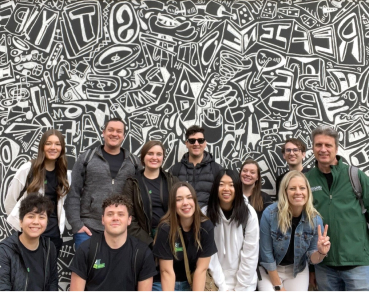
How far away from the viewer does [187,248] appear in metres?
4.25

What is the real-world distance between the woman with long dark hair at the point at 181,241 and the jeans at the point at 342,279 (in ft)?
4.15

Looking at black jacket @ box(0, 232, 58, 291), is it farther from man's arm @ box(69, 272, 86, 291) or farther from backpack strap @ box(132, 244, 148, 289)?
backpack strap @ box(132, 244, 148, 289)

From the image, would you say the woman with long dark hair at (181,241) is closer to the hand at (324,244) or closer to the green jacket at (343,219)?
the hand at (324,244)

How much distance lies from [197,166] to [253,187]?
69 centimetres

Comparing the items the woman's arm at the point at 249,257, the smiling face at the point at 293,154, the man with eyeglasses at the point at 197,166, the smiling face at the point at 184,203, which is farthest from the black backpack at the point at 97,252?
the smiling face at the point at 293,154

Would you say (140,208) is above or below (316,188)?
below

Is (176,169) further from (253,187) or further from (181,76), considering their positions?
(181,76)

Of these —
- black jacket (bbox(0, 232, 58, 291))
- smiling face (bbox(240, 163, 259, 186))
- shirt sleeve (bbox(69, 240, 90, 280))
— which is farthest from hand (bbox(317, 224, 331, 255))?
black jacket (bbox(0, 232, 58, 291))

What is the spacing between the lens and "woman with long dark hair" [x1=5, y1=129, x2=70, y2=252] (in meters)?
4.59

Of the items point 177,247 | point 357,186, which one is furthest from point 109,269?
point 357,186

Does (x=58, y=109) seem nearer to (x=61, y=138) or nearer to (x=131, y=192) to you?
(x=61, y=138)

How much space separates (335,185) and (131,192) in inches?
83.1

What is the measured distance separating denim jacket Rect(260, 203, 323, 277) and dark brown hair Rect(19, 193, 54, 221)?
218 centimetres


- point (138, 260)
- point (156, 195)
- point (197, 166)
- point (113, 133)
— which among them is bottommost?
point (138, 260)
